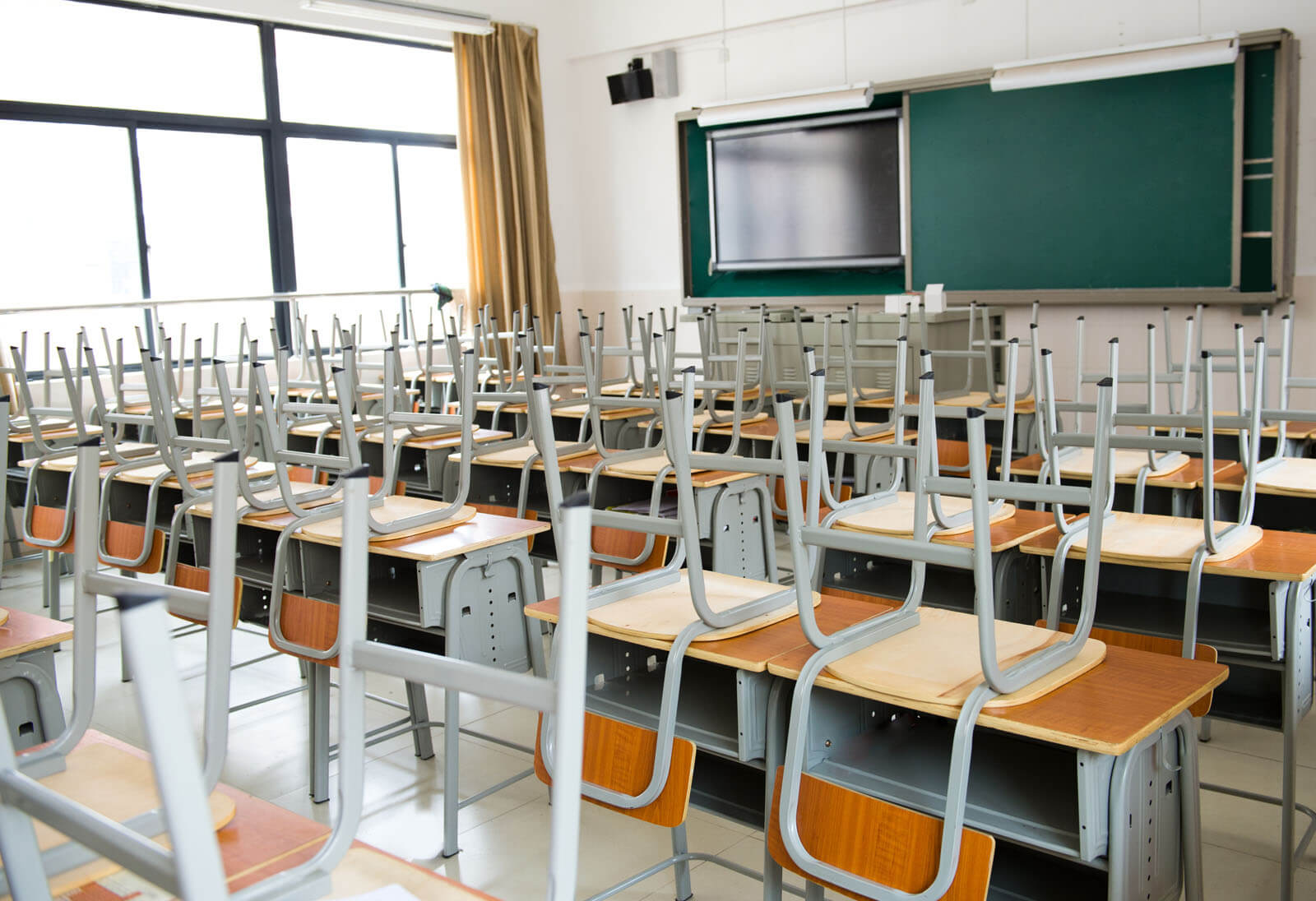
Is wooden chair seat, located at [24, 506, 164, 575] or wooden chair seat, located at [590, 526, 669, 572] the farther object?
wooden chair seat, located at [24, 506, 164, 575]

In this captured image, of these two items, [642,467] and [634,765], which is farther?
[642,467]

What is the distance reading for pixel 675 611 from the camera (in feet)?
6.43

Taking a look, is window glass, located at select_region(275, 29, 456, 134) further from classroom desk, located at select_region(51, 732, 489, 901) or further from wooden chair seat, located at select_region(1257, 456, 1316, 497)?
classroom desk, located at select_region(51, 732, 489, 901)

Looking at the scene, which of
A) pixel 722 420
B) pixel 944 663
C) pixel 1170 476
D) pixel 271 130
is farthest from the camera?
pixel 271 130

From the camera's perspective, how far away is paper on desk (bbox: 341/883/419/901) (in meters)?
1.04

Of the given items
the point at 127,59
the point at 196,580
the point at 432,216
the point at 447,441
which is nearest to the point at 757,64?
the point at 432,216

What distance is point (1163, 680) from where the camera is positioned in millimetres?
1580

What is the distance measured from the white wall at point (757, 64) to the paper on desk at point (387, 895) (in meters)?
5.97

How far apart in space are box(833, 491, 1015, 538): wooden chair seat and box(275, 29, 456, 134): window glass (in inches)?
250

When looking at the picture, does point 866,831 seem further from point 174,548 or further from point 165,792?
point 174,548

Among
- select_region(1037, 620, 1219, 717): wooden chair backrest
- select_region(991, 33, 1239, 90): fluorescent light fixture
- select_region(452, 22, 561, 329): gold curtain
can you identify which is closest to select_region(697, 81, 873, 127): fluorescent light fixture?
select_region(991, 33, 1239, 90): fluorescent light fixture

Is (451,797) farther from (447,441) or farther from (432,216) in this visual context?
(432,216)

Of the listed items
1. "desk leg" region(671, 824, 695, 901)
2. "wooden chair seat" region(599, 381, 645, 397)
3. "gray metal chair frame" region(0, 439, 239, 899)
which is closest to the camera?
"gray metal chair frame" region(0, 439, 239, 899)

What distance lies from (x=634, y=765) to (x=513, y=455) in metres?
2.11
